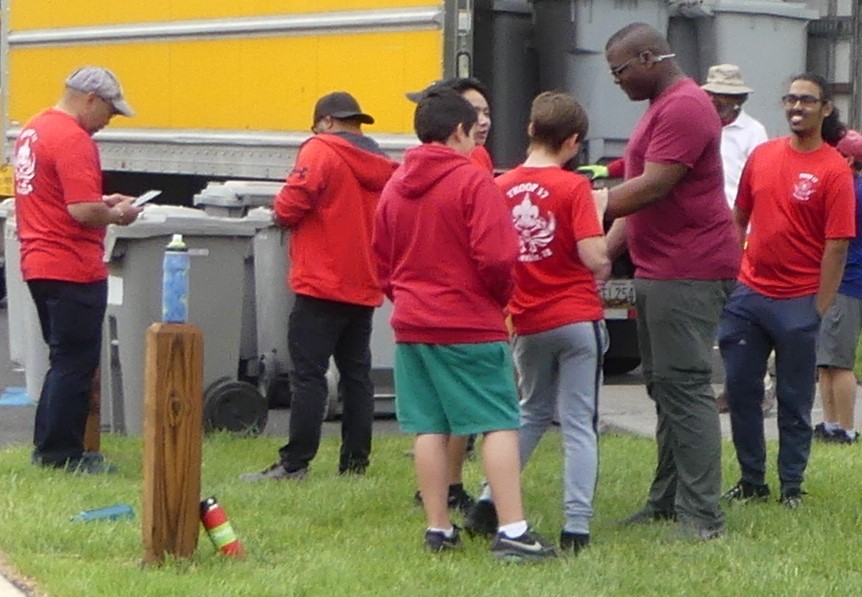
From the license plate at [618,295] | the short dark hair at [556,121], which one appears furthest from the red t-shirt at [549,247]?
the license plate at [618,295]

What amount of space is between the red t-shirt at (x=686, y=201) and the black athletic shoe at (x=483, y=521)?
1002 mm

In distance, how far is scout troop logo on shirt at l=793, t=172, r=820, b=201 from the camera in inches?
285

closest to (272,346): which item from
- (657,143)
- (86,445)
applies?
(86,445)

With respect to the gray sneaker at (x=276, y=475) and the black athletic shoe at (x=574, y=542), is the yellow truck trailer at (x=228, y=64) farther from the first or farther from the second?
the black athletic shoe at (x=574, y=542)

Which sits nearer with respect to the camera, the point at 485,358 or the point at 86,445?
the point at 485,358

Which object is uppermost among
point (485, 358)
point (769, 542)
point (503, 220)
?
point (503, 220)

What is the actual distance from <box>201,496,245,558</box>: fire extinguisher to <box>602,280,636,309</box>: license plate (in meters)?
5.19

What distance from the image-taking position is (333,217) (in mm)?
7906

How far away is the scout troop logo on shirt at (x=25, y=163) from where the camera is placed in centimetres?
789

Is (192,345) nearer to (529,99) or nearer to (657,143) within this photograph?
(657,143)

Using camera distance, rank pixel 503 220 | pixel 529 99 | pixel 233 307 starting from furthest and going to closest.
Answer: pixel 529 99 → pixel 233 307 → pixel 503 220

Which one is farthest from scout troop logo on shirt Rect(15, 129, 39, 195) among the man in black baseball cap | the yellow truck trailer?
the yellow truck trailer

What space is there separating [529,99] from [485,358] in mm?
5578

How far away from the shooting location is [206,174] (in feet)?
42.0
